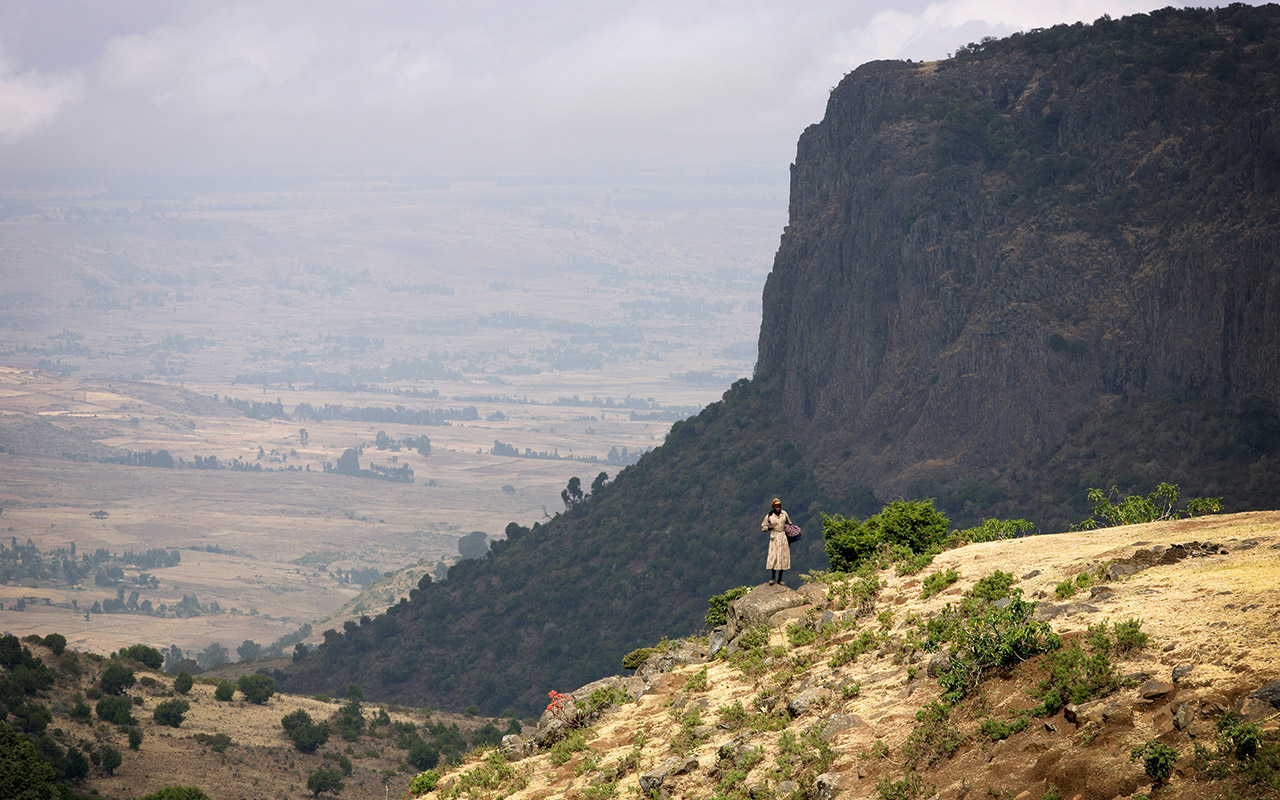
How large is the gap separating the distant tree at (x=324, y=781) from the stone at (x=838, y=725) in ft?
235

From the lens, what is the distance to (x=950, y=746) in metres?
25.6

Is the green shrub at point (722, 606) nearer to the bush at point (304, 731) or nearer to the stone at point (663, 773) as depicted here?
the stone at point (663, 773)

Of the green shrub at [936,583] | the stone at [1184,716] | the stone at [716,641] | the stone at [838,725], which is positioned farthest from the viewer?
the stone at [716,641]

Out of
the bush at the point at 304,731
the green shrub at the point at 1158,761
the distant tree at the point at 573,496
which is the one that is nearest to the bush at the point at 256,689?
the bush at the point at 304,731

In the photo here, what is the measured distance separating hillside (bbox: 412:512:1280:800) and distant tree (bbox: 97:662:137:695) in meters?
70.8

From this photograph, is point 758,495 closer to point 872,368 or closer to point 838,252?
point 872,368

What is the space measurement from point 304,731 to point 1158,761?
89.2 meters

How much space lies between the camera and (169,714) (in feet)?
310

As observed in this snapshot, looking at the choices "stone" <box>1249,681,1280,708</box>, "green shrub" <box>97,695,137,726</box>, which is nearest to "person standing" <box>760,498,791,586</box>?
"stone" <box>1249,681,1280,708</box>

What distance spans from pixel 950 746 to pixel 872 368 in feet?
429

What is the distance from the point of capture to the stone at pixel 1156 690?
23719mm

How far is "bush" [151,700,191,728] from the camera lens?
309 ft

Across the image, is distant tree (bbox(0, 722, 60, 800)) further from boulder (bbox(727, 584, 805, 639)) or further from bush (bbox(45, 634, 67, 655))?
bush (bbox(45, 634, 67, 655))

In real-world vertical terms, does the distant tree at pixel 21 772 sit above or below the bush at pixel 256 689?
above
